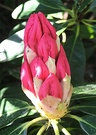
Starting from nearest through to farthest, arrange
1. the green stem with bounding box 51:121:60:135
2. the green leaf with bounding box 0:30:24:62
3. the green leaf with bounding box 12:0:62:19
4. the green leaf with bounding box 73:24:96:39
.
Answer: the green stem with bounding box 51:121:60:135
the green leaf with bounding box 0:30:24:62
the green leaf with bounding box 12:0:62:19
the green leaf with bounding box 73:24:96:39

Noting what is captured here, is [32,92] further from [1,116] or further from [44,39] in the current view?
[1,116]

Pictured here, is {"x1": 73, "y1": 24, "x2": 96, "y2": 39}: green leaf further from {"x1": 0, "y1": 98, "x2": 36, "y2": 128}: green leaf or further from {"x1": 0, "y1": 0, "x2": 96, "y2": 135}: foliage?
{"x1": 0, "y1": 98, "x2": 36, "y2": 128}: green leaf

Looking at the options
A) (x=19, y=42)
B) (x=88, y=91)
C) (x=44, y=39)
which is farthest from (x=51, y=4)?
(x=44, y=39)

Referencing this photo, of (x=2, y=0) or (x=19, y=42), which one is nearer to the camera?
(x=19, y=42)

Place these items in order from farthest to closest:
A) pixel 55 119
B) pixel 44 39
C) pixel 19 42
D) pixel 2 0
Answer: pixel 2 0 → pixel 19 42 → pixel 55 119 → pixel 44 39

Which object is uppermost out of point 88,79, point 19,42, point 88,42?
point 19,42

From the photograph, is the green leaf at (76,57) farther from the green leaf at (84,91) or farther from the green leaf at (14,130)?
the green leaf at (14,130)

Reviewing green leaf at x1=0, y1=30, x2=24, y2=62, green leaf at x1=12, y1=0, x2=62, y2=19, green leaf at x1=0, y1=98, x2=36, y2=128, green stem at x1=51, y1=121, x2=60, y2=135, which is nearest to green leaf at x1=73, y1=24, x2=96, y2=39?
green leaf at x1=12, y1=0, x2=62, y2=19

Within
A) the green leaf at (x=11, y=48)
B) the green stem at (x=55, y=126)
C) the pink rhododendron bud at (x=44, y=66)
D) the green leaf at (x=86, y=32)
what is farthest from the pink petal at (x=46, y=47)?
the green leaf at (x=86, y=32)
